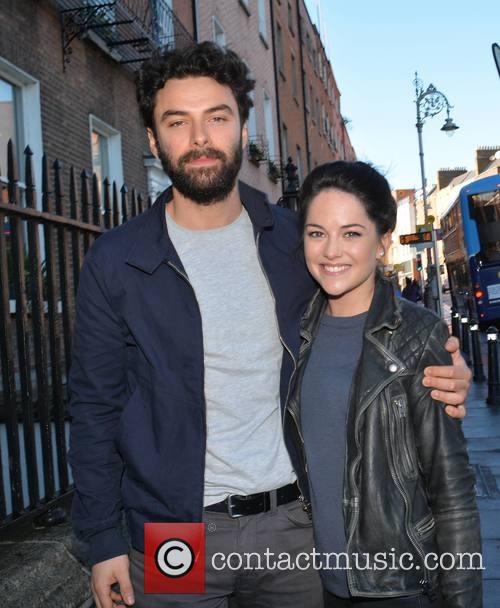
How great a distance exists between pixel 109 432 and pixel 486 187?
19.7m

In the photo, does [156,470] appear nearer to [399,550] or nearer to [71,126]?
[399,550]

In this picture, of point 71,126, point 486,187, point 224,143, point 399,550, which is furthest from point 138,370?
point 486,187

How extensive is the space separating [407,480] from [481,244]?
18864mm

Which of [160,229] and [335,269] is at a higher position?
[160,229]

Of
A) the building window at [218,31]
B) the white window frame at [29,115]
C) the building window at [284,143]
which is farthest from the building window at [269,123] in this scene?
the white window frame at [29,115]

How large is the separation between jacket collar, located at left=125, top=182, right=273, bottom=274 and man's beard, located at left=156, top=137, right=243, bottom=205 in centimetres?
12

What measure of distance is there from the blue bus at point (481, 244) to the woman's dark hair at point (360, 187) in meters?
18.2

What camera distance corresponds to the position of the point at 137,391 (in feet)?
7.48

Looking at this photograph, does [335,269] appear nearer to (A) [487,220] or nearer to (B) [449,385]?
(B) [449,385]

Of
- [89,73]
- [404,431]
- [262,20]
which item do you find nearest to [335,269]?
[404,431]

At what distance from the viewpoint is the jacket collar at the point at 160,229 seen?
2.29m

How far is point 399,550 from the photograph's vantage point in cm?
215

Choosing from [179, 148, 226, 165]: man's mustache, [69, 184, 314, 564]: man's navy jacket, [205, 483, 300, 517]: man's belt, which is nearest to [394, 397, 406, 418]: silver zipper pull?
[69, 184, 314, 564]: man's navy jacket

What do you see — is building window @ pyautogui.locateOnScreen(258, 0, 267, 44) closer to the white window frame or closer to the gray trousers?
the white window frame
